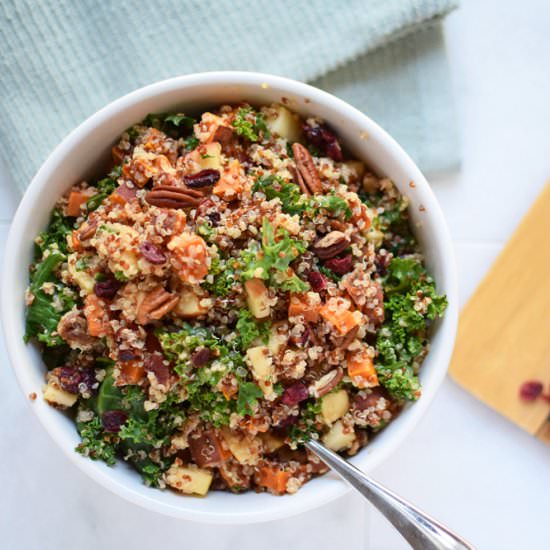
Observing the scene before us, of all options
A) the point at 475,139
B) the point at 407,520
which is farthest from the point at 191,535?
the point at 475,139

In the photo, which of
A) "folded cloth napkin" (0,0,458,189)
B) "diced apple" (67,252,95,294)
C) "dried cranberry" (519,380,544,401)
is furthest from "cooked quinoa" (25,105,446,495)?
"dried cranberry" (519,380,544,401)

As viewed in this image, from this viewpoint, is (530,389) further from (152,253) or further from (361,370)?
(152,253)

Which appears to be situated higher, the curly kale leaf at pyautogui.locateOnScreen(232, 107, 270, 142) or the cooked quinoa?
the curly kale leaf at pyautogui.locateOnScreen(232, 107, 270, 142)

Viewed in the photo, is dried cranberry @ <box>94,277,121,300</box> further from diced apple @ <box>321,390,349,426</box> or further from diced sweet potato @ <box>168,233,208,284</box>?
diced apple @ <box>321,390,349,426</box>

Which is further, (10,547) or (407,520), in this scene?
(10,547)

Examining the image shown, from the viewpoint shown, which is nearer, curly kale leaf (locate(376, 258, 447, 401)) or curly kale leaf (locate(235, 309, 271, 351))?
curly kale leaf (locate(235, 309, 271, 351))

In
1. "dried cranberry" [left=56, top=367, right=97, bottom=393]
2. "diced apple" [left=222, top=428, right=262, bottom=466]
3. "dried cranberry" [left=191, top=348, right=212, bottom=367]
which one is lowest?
"diced apple" [left=222, top=428, right=262, bottom=466]

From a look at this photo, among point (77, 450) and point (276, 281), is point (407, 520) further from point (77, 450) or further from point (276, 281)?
point (77, 450)
